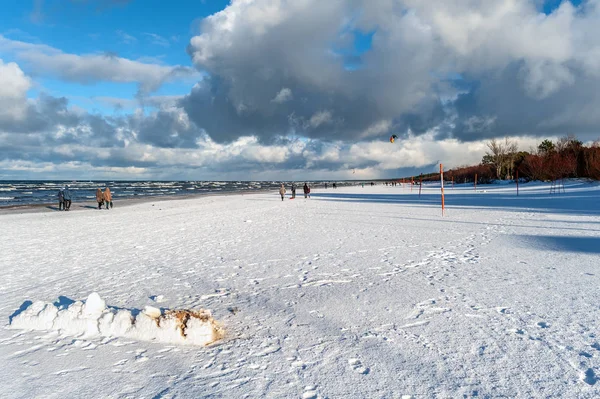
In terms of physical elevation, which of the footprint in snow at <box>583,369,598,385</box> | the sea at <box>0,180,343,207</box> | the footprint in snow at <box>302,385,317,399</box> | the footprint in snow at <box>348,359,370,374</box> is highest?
the sea at <box>0,180,343,207</box>

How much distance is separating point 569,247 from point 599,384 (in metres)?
7.67

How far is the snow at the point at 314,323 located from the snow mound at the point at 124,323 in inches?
0.7

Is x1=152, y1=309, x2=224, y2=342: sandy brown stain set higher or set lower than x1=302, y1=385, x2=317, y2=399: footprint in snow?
higher

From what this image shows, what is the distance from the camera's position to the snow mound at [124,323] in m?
4.46

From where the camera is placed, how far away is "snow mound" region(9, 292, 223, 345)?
14.6 ft

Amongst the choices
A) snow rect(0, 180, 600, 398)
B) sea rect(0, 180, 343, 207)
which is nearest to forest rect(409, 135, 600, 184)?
snow rect(0, 180, 600, 398)

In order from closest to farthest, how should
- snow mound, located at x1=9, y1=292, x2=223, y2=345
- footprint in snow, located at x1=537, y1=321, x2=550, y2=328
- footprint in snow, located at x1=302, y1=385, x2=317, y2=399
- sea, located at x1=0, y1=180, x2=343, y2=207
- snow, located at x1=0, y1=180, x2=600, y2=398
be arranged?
footprint in snow, located at x1=302, y1=385, x2=317, y2=399 → snow, located at x1=0, y1=180, x2=600, y2=398 → snow mound, located at x1=9, y1=292, x2=223, y2=345 → footprint in snow, located at x1=537, y1=321, x2=550, y2=328 → sea, located at x1=0, y1=180, x2=343, y2=207

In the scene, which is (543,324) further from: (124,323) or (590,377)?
(124,323)

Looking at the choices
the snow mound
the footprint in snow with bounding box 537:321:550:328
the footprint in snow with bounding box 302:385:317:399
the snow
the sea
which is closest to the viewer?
the footprint in snow with bounding box 302:385:317:399

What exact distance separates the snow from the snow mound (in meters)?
0.02

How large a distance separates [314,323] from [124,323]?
2426 millimetres

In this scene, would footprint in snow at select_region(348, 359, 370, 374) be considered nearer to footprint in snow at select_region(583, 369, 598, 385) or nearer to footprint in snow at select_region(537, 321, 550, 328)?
footprint in snow at select_region(583, 369, 598, 385)

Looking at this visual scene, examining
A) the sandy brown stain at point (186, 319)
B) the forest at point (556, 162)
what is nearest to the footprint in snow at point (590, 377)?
the sandy brown stain at point (186, 319)

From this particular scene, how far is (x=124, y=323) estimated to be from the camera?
472 cm
